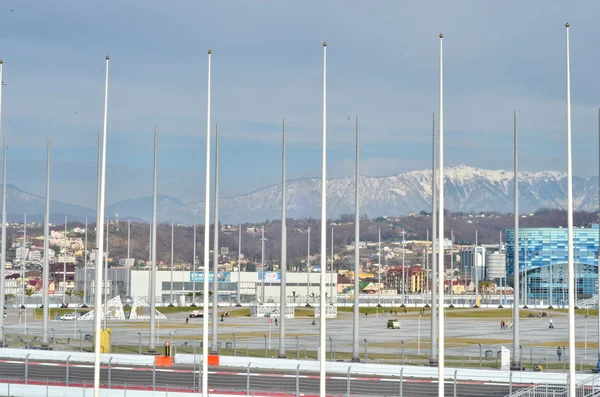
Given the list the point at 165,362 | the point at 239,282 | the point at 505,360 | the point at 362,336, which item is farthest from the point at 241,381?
the point at 239,282

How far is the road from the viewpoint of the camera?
1729 inches

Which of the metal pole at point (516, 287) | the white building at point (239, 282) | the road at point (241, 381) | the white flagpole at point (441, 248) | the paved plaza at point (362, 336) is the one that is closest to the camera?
the white flagpole at point (441, 248)

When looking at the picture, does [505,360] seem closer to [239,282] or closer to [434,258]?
[434,258]

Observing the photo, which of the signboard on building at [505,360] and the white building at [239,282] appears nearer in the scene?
the signboard on building at [505,360]

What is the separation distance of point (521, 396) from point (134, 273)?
11495 centimetres

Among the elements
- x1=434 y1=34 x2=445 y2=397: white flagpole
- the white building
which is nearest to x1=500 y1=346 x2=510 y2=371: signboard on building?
x1=434 y1=34 x2=445 y2=397: white flagpole

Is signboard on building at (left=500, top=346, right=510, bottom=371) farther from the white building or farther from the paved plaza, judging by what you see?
the white building

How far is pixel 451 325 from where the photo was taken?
103 metres

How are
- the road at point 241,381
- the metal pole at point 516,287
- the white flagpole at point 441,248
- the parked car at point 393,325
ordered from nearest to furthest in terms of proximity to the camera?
the white flagpole at point 441,248
the road at point 241,381
the metal pole at point 516,287
the parked car at point 393,325

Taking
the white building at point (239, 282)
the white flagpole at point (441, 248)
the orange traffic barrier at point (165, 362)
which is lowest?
the orange traffic barrier at point (165, 362)

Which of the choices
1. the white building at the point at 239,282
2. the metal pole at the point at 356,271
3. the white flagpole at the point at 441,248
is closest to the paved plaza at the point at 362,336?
the metal pole at the point at 356,271

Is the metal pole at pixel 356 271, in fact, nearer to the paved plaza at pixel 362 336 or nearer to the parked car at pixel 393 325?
the paved plaza at pixel 362 336

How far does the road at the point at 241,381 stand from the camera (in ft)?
144

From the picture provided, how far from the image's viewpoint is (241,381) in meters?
46.9
